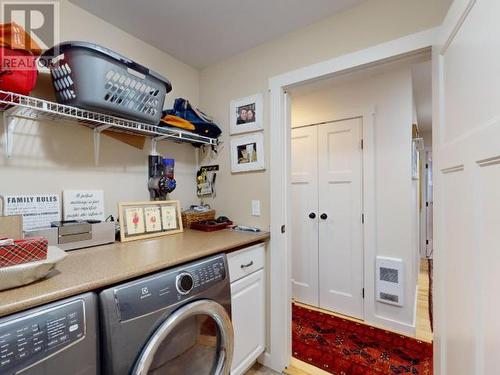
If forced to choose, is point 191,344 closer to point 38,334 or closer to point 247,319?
point 247,319

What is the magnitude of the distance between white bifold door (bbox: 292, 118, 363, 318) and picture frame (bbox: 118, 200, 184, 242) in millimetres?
1389

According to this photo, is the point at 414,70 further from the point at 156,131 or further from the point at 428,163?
the point at 428,163

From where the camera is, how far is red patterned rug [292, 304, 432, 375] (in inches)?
65.2

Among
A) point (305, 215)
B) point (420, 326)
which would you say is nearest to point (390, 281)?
point (420, 326)

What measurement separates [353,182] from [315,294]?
1192mm

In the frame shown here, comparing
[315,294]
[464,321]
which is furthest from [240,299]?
[315,294]

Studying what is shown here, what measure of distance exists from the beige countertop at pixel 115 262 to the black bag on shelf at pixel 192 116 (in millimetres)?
751

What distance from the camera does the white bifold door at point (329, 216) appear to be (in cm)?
229

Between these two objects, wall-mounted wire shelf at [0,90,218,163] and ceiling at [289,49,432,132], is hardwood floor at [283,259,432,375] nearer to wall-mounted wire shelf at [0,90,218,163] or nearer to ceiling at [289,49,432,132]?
wall-mounted wire shelf at [0,90,218,163]

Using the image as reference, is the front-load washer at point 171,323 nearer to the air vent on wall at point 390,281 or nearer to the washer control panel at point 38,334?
the washer control panel at point 38,334

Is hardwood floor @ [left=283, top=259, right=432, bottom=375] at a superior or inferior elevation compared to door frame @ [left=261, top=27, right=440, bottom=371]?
inferior

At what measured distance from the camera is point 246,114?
1.82 meters

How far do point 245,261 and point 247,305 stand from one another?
0.89 ft

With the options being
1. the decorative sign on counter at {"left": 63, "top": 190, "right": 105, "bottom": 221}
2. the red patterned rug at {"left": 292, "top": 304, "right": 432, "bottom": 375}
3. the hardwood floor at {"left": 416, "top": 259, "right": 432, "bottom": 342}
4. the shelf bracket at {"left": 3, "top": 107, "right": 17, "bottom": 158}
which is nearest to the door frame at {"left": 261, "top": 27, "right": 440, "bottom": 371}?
the red patterned rug at {"left": 292, "top": 304, "right": 432, "bottom": 375}
